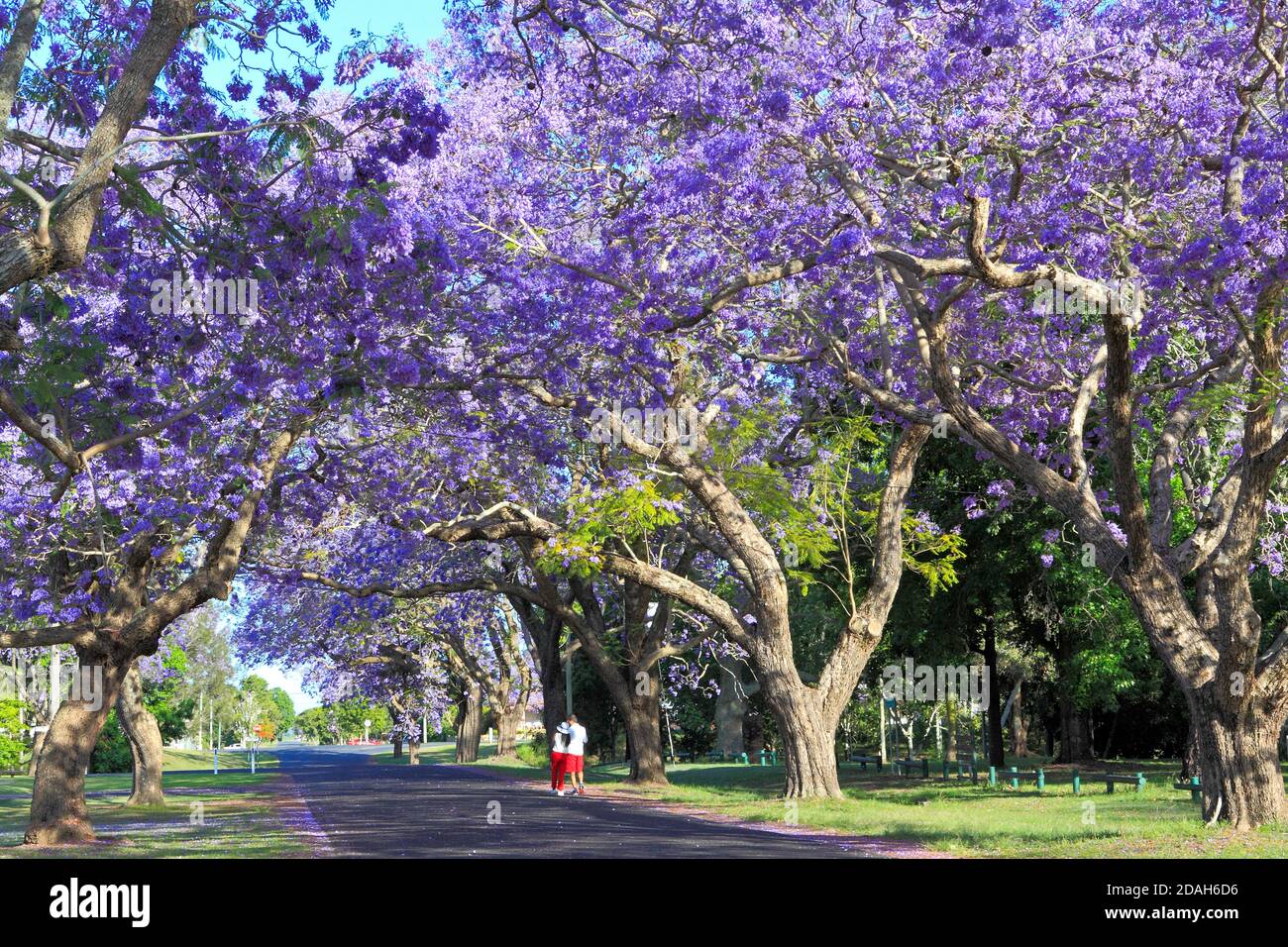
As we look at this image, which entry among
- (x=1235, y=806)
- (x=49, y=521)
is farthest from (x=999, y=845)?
(x=49, y=521)

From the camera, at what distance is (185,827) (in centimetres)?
1902

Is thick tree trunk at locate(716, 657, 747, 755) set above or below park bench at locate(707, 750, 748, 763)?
above

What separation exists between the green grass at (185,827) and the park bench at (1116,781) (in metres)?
13.5

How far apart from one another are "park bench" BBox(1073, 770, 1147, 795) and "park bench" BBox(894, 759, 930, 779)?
363 cm

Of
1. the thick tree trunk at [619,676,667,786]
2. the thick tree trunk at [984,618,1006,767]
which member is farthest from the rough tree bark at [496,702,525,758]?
the thick tree trunk at [619,676,667,786]

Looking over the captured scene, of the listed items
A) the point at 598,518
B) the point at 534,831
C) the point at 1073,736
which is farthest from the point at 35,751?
the point at 534,831

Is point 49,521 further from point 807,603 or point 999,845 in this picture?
point 807,603

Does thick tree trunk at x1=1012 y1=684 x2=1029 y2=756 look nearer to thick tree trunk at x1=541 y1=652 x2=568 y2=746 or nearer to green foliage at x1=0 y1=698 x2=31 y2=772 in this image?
thick tree trunk at x1=541 y1=652 x2=568 y2=746

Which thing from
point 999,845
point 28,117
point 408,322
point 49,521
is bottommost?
point 999,845

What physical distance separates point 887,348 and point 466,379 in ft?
19.9

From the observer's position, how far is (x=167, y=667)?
45.2 m

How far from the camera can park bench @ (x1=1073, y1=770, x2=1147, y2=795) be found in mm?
24172

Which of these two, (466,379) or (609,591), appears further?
(609,591)

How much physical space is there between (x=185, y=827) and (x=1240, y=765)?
44.1 ft
